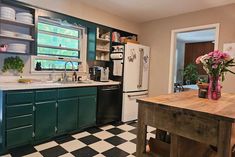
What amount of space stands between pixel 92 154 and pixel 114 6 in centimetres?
275

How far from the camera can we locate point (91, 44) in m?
3.64

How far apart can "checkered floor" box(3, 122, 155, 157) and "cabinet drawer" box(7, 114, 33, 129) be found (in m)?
0.36

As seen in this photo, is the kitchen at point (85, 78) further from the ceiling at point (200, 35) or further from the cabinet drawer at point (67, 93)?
the ceiling at point (200, 35)

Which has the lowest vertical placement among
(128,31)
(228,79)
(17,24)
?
(228,79)

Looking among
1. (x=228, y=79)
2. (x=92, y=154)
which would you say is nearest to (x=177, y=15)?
(x=228, y=79)

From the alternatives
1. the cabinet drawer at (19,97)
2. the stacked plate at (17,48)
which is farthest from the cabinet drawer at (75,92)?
the stacked plate at (17,48)

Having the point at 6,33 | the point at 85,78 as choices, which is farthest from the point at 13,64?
the point at 85,78

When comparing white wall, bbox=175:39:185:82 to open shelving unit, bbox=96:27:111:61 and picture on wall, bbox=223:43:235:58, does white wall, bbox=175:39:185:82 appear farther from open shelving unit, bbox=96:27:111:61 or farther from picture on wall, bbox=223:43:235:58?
open shelving unit, bbox=96:27:111:61

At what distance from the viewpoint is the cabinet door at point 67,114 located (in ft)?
8.96

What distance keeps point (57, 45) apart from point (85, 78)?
0.88m

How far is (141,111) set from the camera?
1545 mm

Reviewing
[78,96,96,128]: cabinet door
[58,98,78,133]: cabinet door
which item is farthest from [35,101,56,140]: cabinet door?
[78,96,96,128]: cabinet door

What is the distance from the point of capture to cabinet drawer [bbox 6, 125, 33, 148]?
2192 millimetres

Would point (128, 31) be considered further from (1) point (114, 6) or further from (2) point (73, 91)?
(2) point (73, 91)
